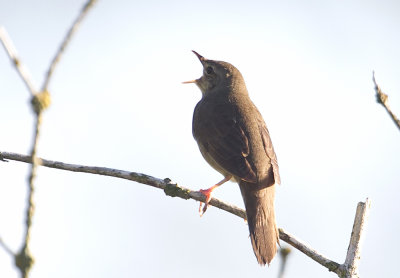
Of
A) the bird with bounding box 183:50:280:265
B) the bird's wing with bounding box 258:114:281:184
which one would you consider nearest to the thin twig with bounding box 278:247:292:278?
the bird with bounding box 183:50:280:265

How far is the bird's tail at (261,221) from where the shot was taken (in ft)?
17.9

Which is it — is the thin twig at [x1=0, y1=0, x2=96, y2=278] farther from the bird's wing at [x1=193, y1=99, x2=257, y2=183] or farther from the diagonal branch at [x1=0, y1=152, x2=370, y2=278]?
the bird's wing at [x1=193, y1=99, x2=257, y2=183]

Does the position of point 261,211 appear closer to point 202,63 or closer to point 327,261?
point 327,261

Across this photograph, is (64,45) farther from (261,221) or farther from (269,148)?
(269,148)

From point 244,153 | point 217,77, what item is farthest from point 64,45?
point 217,77

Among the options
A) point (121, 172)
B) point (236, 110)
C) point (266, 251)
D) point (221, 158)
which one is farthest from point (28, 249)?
point (236, 110)

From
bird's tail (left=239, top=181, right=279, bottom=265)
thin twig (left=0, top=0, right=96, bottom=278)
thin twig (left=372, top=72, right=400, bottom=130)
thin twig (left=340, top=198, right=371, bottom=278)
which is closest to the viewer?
thin twig (left=0, top=0, right=96, bottom=278)

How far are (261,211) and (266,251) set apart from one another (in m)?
0.41

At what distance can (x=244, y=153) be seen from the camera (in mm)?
6188

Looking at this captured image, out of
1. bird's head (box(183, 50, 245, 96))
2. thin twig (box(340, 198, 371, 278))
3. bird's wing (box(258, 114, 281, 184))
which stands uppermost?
bird's head (box(183, 50, 245, 96))

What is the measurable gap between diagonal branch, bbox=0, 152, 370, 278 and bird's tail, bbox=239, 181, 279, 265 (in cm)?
15

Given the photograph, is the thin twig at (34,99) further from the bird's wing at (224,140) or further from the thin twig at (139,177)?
the bird's wing at (224,140)

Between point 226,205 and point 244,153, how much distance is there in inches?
40.0

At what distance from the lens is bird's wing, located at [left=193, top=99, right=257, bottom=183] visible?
6023mm
